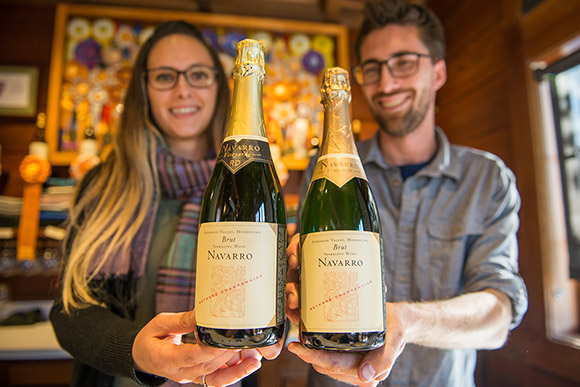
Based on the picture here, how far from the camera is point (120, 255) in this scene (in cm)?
65

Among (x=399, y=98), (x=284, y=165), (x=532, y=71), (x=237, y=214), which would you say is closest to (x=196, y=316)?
(x=237, y=214)

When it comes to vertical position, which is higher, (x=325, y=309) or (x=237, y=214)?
(x=237, y=214)

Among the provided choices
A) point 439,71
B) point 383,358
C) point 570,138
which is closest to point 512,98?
point 570,138

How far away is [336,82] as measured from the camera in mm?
443

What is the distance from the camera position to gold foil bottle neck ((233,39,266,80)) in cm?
43

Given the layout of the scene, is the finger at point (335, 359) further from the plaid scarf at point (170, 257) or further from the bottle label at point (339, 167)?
the plaid scarf at point (170, 257)

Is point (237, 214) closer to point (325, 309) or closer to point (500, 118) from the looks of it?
point (325, 309)

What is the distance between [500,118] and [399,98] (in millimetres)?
769

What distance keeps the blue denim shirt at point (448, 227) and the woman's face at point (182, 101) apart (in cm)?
27

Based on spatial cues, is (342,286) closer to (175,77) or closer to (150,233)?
(150,233)

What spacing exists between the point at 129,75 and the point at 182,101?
140cm

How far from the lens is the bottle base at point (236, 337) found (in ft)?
1.25

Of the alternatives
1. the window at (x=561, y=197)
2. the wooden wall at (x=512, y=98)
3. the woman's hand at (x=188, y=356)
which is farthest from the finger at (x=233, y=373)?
the window at (x=561, y=197)

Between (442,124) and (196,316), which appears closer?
(196,316)
